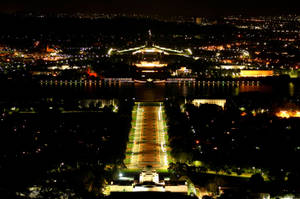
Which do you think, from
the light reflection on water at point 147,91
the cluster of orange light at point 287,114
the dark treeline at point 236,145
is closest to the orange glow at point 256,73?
the light reflection on water at point 147,91

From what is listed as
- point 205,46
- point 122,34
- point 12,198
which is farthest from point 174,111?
point 122,34

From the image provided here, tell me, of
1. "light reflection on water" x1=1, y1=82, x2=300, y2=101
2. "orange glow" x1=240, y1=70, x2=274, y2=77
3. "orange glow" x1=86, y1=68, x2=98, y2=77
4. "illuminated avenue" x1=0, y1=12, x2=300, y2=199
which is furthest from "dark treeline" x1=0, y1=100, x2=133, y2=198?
"orange glow" x1=240, y1=70, x2=274, y2=77

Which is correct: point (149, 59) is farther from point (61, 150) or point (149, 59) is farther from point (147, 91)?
point (61, 150)

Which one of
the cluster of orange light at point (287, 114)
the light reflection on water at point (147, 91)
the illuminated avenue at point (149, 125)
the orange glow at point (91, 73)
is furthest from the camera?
the orange glow at point (91, 73)

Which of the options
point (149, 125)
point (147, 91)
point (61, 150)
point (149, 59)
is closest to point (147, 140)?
point (149, 125)

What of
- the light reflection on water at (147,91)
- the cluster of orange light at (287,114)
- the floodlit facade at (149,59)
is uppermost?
the floodlit facade at (149,59)

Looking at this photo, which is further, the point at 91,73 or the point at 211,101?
the point at 91,73

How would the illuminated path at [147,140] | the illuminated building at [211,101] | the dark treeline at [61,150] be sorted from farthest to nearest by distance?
the illuminated building at [211,101] → the illuminated path at [147,140] → the dark treeline at [61,150]

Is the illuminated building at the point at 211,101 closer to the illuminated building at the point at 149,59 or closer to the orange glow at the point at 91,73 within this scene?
the illuminated building at the point at 149,59
